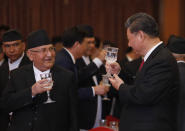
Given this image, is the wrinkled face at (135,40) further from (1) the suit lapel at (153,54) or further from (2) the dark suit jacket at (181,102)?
(2) the dark suit jacket at (181,102)

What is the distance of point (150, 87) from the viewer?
7.74 feet

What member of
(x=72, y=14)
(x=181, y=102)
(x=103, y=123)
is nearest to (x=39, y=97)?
(x=103, y=123)

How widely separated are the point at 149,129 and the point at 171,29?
592cm

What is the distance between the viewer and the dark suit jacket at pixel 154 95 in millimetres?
2369

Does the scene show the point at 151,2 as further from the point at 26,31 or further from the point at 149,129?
the point at 149,129

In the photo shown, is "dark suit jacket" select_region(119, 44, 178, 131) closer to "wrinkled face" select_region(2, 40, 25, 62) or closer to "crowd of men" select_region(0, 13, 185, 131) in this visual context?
"crowd of men" select_region(0, 13, 185, 131)

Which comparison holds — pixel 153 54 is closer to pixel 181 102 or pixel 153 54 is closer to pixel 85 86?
pixel 181 102

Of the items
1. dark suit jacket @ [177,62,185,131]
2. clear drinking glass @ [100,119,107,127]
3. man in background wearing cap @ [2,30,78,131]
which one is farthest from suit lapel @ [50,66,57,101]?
dark suit jacket @ [177,62,185,131]

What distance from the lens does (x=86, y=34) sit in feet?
13.8

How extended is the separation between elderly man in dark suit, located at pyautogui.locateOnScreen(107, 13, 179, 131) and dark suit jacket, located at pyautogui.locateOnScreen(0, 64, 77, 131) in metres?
0.69

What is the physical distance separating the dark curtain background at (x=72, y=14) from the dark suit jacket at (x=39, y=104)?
4.31 meters

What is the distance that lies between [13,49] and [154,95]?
2332mm

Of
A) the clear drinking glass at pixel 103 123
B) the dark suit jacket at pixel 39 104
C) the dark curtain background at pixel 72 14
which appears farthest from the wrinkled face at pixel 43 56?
the dark curtain background at pixel 72 14

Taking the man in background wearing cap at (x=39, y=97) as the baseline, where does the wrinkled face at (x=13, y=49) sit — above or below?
above
